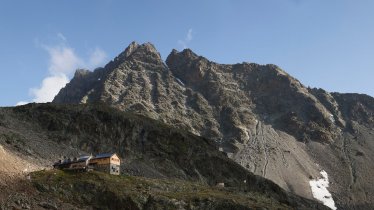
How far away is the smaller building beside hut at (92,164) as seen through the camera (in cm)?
11319

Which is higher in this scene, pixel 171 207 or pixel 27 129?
pixel 27 129

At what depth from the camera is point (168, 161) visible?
157 meters

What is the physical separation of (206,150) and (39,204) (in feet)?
318

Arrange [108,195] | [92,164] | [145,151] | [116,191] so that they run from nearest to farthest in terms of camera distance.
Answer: [108,195] → [116,191] → [92,164] → [145,151]

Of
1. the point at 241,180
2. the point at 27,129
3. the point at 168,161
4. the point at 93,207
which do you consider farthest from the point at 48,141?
the point at 241,180

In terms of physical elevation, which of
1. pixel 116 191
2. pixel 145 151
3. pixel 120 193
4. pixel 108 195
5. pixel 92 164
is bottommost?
pixel 108 195

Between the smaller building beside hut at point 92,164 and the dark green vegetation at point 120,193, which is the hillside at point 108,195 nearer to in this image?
the dark green vegetation at point 120,193

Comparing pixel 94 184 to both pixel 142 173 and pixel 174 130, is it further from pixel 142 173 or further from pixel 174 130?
pixel 174 130

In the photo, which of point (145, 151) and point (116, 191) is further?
point (145, 151)

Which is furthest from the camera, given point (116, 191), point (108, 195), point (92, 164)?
point (92, 164)

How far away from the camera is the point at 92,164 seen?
118500mm

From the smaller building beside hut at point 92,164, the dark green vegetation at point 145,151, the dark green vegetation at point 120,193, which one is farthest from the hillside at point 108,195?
the smaller building beside hut at point 92,164

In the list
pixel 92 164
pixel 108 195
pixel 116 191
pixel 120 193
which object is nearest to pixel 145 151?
pixel 92 164

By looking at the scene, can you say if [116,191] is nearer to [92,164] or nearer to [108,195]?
[108,195]
